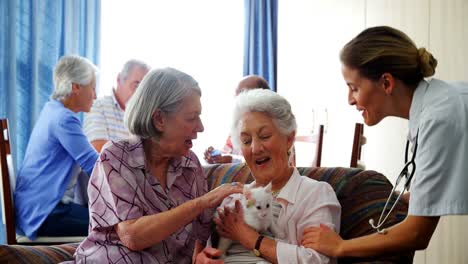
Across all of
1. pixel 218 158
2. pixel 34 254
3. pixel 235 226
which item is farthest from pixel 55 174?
pixel 235 226

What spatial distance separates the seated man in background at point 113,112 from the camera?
3066 mm

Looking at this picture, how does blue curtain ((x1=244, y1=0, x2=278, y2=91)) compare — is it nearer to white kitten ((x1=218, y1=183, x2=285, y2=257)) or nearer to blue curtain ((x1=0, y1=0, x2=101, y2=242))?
blue curtain ((x1=0, y1=0, x2=101, y2=242))

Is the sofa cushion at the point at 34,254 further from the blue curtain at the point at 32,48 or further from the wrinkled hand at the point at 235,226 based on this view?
the blue curtain at the point at 32,48

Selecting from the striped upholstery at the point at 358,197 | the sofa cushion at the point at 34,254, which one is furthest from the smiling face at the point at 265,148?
the sofa cushion at the point at 34,254

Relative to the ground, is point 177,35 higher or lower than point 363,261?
higher

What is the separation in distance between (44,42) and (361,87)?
9.95 ft

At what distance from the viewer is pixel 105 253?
1.45m

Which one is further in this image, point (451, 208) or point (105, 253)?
point (105, 253)

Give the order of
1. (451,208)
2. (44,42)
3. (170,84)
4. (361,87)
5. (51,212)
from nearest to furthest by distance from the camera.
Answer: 1. (451,208)
2. (361,87)
3. (170,84)
4. (51,212)
5. (44,42)

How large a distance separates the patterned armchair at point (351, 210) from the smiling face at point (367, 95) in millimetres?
289

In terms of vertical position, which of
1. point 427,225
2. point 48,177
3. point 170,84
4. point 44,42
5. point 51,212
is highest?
point 44,42

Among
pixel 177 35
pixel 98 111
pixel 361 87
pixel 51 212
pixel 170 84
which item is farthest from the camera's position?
pixel 177 35

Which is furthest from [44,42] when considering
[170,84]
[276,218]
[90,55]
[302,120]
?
[276,218]

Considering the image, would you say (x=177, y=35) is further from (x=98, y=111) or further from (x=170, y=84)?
(x=170, y=84)
